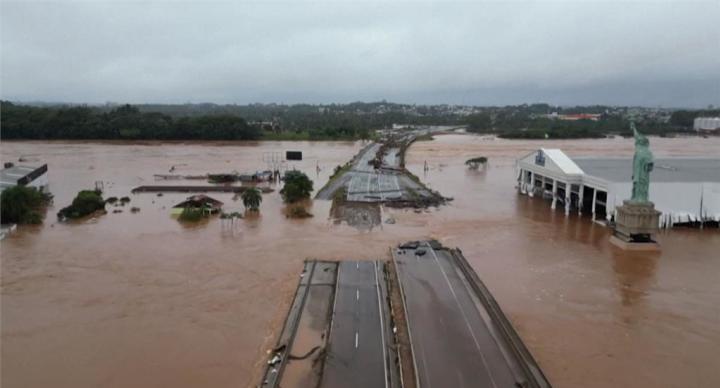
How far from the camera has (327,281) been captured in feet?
48.2

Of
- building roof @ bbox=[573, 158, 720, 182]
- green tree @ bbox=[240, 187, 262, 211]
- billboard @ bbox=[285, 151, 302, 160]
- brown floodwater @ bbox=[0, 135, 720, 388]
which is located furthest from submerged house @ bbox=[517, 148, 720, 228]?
billboard @ bbox=[285, 151, 302, 160]

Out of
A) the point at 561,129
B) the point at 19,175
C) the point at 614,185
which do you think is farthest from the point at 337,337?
the point at 561,129

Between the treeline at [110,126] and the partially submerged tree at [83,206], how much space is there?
39414 mm

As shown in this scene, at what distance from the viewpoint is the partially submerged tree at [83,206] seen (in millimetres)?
22953

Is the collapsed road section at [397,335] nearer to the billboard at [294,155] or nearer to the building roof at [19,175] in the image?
the building roof at [19,175]

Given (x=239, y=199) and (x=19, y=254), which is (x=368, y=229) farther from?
(x=19, y=254)

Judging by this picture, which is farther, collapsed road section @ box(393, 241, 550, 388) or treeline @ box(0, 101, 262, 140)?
treeline @ box(0, 101, 262, 140)

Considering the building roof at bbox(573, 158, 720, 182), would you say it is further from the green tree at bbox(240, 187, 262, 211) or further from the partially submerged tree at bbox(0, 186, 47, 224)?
the partially submerged tree at bbox(0, 186, 47, 224)

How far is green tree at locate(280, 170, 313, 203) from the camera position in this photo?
26.8 m

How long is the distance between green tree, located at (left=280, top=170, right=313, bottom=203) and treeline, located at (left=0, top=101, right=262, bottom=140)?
1485 inches

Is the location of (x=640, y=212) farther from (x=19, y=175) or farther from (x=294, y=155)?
(x=294, y=155)

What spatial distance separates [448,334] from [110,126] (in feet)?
195

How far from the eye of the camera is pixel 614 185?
72.3 ft

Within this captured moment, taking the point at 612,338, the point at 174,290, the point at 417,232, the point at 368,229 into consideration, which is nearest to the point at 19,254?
the point at 174,290
